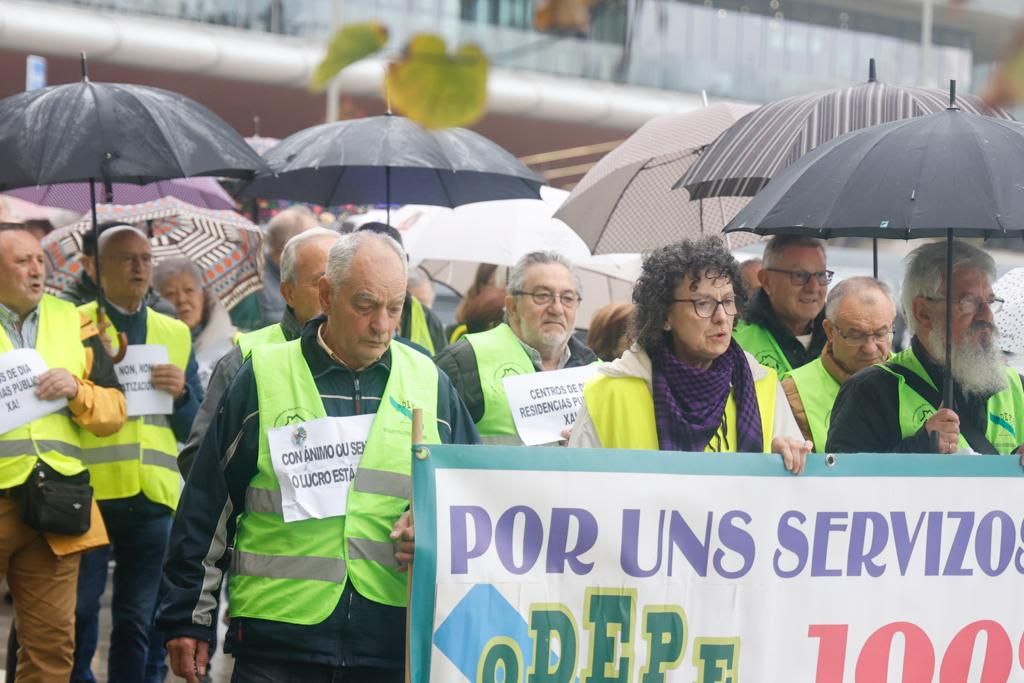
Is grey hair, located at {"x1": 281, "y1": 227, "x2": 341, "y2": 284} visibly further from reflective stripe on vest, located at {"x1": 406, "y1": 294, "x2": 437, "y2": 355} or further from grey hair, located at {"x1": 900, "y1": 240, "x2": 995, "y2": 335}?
reflective stripe on vest, located at {"x1": 406, "y1": 294, "x2": 437, "y2": 355}

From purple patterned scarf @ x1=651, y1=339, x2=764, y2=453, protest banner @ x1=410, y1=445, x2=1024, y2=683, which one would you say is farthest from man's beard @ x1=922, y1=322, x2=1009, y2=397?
purple patterned scarf @ x1=651, y1=339, x2=764, y2=453

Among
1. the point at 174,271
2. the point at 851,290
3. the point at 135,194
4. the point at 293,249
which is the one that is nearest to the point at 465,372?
the point at 293,249

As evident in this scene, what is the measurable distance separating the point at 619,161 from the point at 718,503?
3224mm

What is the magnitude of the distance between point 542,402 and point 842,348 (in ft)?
3.45

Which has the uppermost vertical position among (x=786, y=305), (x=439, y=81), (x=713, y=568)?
(x=439, y=81)

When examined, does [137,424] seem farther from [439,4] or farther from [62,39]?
[62,39]

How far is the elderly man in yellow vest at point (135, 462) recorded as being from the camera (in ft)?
21.0

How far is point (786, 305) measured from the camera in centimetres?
601

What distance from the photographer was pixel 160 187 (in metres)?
8.70

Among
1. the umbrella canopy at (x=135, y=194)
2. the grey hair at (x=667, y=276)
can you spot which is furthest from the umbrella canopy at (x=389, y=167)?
the grey hair at (x=667, y=276)

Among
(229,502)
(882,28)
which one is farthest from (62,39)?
(882,28)

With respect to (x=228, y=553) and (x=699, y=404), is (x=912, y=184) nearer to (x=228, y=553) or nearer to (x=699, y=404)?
(x=699, y=404)

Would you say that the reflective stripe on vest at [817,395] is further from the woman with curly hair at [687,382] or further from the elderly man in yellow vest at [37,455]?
the elderly man in yellow vest at [37,455]

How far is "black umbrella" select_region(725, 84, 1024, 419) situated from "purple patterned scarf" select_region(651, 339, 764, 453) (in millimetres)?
477
